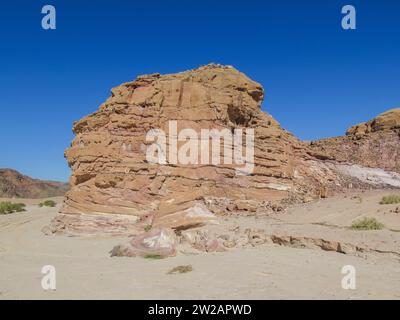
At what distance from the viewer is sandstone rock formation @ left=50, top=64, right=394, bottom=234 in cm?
1538

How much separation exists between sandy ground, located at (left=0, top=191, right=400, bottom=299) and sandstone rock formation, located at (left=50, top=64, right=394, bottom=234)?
2.26m

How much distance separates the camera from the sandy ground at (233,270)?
635cm

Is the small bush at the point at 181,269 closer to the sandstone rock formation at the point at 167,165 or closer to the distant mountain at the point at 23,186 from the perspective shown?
the sandstone rock formation at the point at 167,165

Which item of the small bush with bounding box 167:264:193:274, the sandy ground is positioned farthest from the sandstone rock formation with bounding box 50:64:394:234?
the small bush with bounding box 167:264:193:274

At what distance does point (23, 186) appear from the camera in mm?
82062

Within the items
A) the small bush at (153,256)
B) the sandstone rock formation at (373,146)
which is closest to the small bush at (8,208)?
the sandstone rock formation at (373,146)

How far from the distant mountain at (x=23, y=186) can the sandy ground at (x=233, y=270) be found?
6991 cm

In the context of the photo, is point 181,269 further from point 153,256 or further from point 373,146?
point 373,146

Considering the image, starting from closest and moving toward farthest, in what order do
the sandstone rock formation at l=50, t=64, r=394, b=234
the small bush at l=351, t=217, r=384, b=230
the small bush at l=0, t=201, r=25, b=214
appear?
the small bush at l=351, t=217, r=384, b=230 → the sandstone rock formation at l=50, t=64, r=394, b=234 → the small bush at l=0, t=201, r=25, b=214

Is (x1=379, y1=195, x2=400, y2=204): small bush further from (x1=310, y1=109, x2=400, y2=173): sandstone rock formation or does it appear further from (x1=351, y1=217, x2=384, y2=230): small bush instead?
(x1=310, y1=109, x2=400, y2=173): sandstone rock formation

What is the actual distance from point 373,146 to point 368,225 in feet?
56.9

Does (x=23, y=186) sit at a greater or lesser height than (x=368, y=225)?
greater

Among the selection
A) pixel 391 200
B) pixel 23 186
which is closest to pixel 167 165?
pixel 391 200
